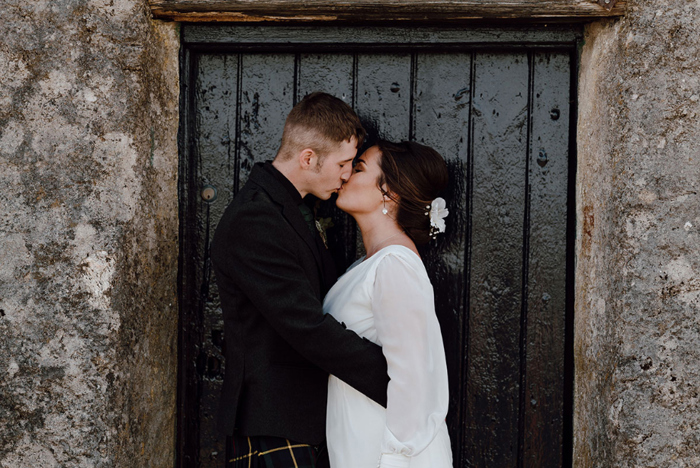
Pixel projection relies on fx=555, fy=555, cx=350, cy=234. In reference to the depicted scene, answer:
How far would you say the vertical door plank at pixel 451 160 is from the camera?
1909 mm

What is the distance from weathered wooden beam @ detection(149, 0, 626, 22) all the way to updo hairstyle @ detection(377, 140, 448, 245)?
423 mm

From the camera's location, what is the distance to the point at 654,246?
1.59 m

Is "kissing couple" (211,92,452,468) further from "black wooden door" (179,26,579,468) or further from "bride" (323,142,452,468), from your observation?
"black wooden door" (179,26,579,468)

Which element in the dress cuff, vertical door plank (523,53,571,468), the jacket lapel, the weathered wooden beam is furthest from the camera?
vertical door plank (523,53,571,468)

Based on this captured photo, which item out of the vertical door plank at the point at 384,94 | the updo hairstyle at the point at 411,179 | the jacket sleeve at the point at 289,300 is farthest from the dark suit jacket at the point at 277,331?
the vertical door plank at the point at 384,94

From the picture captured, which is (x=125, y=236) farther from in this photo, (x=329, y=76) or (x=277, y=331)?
(x=329, y=76)

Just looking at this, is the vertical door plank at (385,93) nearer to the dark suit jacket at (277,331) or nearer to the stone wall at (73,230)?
the dark suit jacket at (277,331)

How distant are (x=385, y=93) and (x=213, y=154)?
Answer: 2.08ft

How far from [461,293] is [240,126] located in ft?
3.15

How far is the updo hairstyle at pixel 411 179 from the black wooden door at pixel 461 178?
211 millimetres

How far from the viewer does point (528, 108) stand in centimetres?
189

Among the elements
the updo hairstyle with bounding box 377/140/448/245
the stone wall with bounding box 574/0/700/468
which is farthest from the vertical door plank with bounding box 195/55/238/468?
the stone wall with bounding box 574/0/700/468

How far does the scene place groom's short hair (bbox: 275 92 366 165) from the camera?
1630 mm

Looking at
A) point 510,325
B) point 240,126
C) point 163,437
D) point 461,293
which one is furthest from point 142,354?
point 510,325
